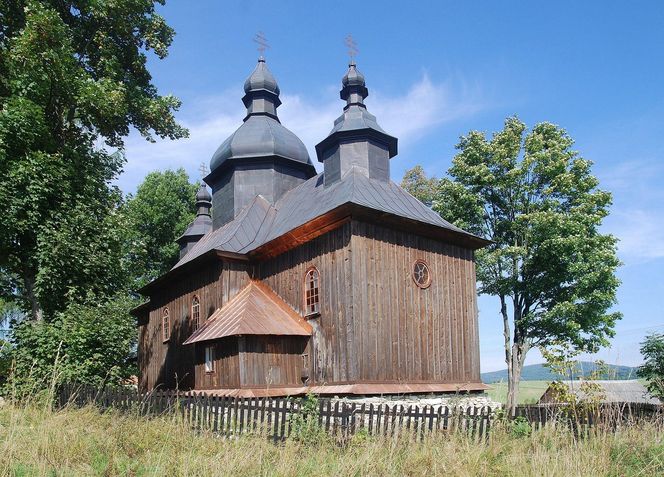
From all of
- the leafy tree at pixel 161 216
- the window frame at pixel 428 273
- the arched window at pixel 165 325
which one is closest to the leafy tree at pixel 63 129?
the arched window at pixel 165 325

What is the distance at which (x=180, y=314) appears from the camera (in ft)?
59.0

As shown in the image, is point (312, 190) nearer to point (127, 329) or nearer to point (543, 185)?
point (127, 329)

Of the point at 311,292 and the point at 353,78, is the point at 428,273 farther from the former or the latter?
the point at 353,78

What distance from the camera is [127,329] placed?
1341cm

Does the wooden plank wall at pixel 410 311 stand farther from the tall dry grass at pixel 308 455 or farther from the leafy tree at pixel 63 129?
the leafy tree at pixel 63 129

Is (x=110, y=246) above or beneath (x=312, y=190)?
beneath

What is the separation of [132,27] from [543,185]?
51.5 feet

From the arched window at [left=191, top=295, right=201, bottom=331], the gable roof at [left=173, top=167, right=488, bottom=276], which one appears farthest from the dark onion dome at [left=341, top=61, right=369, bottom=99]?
the arched window at [left=191, top=295, right=201, bottom=331]

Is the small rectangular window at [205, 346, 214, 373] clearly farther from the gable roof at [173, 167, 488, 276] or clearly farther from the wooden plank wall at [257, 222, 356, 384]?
the gable roof at [173, 167, 488, 276]

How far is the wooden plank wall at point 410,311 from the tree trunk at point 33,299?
26.2 ft

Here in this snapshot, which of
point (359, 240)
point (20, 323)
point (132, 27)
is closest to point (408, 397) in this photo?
point (359, 240)

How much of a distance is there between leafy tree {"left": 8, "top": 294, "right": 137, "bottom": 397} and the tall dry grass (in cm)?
492

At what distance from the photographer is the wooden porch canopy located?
43.8ft

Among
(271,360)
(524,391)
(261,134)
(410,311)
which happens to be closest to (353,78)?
(261,134)
